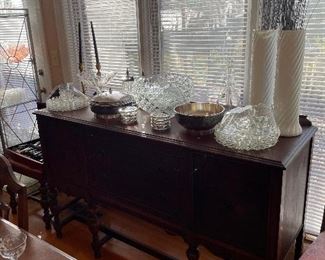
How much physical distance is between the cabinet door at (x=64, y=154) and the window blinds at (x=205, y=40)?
81cm

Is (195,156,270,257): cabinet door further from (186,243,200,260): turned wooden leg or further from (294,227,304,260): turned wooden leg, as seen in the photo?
(294,227,304,260): turned wooden leg

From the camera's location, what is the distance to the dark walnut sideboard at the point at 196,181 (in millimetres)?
1326

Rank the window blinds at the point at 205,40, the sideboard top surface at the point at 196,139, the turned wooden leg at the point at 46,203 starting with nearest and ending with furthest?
the sideboard top surface at the point at 196,139 → the window blinds at the point at 205,40 → the turned wooden leg at the point at 46,203

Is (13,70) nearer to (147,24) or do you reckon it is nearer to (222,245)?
(147,24)

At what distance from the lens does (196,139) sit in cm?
148

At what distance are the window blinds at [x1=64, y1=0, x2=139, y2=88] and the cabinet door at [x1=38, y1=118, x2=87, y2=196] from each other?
757mm

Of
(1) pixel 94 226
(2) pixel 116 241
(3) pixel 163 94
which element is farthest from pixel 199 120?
(2) pixel 116 241

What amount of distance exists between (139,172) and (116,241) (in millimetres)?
877

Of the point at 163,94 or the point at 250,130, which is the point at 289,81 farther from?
the point at 163,94

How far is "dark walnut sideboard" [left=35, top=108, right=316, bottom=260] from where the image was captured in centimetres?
133

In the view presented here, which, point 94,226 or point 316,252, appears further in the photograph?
point 94,226

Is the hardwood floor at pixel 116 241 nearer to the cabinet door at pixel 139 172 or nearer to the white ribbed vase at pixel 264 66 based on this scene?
the cabinet door at pixel 139 172

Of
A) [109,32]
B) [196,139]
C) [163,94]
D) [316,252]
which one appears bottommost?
[316,252]

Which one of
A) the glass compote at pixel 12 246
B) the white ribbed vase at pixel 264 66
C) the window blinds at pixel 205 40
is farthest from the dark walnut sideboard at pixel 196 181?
the glass compote at pixel 12 246
